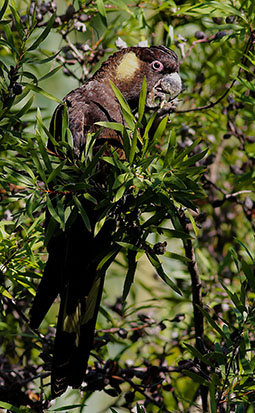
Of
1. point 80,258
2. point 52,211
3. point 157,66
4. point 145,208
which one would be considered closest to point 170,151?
point 145,208

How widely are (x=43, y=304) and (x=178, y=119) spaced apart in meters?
0.76

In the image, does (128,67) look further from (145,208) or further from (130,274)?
(130,274)

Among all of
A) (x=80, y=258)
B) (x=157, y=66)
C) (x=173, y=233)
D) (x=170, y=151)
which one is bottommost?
(x=80, y=258)

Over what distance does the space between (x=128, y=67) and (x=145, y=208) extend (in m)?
0.78

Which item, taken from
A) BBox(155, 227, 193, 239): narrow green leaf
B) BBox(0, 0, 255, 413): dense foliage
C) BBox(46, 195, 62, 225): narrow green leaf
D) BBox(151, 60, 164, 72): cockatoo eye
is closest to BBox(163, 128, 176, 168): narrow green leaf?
BBox(0, 0, 255, 413): dense foliage

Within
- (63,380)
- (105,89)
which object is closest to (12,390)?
(63,380)

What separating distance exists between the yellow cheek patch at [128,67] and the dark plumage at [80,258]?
0.11 feet

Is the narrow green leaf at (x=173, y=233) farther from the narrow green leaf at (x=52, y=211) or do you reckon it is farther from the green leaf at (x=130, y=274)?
the narrow green leaf at (x=52, y=211)

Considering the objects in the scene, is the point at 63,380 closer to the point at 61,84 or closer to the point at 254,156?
the point at 254,156

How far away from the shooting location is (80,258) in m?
1.55

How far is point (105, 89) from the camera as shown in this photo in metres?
1.73

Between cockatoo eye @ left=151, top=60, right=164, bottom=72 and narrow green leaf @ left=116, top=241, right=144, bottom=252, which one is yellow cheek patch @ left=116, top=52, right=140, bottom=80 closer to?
cockatoo eye @ left=151, top=60, right=164, bottom=72

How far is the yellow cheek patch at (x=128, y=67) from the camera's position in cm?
185

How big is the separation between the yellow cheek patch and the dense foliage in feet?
0.23
